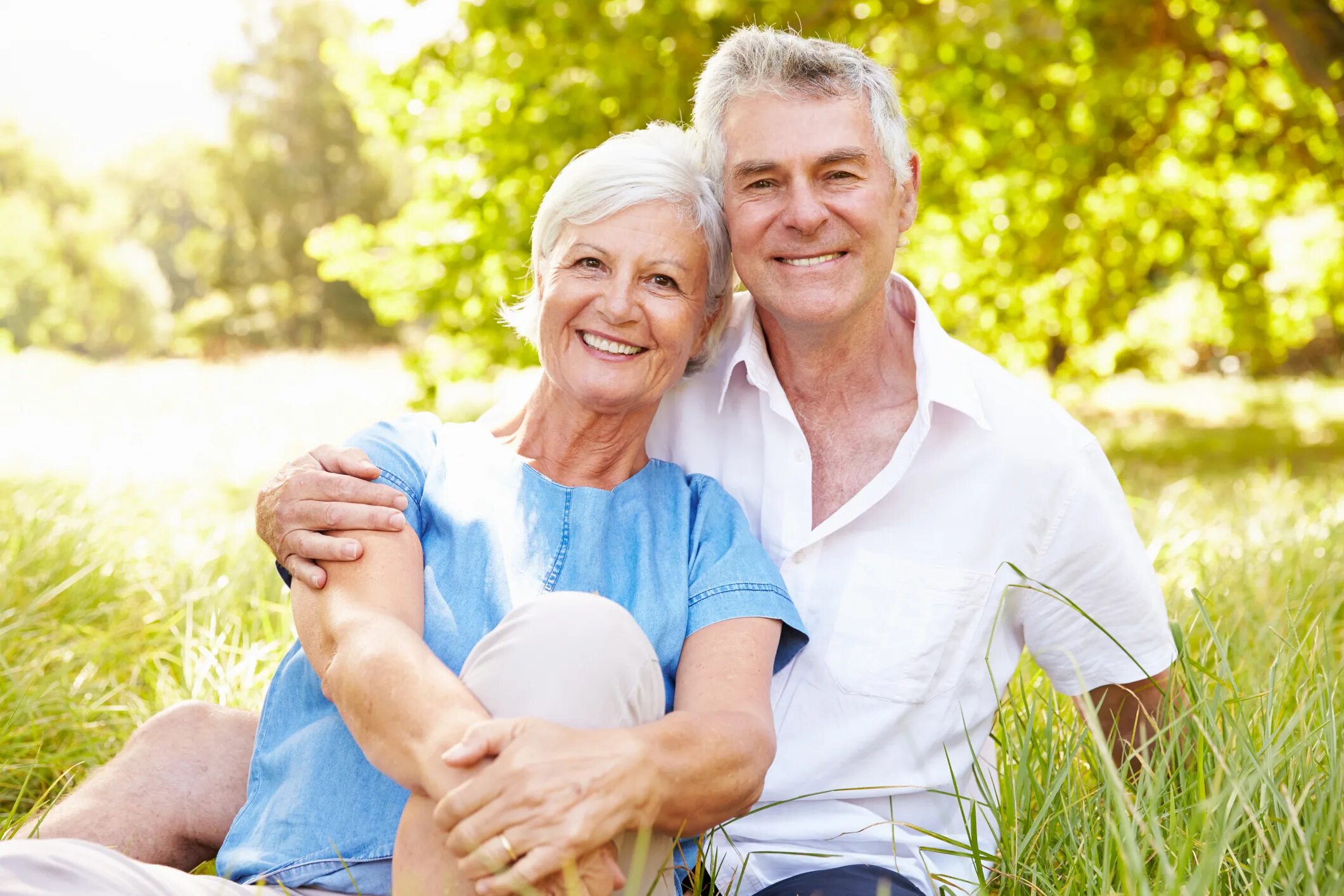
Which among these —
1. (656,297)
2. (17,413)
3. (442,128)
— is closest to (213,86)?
(17,413)

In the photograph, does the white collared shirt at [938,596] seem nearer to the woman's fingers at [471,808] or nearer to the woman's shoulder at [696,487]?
the woman's shoulder at [696,487]

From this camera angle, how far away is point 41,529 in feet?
13.3

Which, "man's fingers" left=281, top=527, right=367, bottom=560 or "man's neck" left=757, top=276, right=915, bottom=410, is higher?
"man's neck" left=757, top=276, right=915, bottom=410

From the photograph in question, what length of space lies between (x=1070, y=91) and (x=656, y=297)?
21.8ft

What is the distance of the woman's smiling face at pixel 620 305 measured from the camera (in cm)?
224

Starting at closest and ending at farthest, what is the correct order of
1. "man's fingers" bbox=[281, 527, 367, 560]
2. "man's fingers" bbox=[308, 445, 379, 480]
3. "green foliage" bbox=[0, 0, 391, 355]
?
1. "man's fingers" bbox=[281, 527, 367, 560]
2. "man's fingers" bbox=[308, 445, 379, 480]
3. "green foliage" bbox=[0, 0, 391, 355]

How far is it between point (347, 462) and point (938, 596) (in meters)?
1.21

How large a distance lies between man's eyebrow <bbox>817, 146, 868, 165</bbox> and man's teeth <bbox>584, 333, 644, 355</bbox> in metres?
0.59

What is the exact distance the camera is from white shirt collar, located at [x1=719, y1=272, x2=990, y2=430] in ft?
7.52

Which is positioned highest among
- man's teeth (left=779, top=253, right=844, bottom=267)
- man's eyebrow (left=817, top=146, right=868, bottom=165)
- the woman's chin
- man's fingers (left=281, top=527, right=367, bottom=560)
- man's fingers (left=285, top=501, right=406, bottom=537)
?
man's eyebrow (left=817, top=146, right=868, bottom=165)

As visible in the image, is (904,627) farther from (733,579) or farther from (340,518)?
(340,518)

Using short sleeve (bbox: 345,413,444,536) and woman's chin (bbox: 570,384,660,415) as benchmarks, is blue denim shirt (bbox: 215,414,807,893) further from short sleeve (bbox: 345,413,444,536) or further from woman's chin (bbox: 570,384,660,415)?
woman's chin (bbox: 570,384,660,415)

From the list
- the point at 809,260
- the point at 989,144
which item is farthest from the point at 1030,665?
the point at 989,144

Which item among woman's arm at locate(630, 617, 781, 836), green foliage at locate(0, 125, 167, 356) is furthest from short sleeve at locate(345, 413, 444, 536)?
green foliage at locate(0, 125, 167, 356)
